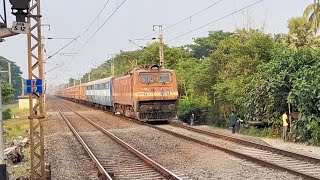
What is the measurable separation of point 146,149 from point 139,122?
11621mm

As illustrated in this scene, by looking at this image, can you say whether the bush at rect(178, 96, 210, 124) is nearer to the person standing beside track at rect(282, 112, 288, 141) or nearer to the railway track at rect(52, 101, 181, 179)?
the person standing beside track at rect(282, 112, 288, 141)

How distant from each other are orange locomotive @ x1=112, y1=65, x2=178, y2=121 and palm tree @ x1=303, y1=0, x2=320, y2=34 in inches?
325

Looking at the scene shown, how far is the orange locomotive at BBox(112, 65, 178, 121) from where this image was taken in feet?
83.3

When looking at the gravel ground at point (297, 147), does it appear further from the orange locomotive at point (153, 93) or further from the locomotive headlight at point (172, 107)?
the orange locomotive at point (153, 93)

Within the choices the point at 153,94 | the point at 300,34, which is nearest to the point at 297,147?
the point at 300,34

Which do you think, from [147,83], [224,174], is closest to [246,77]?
[147,83]

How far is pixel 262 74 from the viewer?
70.5 feet

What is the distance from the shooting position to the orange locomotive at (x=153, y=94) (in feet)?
83.3

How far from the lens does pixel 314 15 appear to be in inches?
933

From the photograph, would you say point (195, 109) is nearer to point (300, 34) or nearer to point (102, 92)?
point (300, 34)

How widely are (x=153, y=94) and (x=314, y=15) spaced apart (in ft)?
32.4

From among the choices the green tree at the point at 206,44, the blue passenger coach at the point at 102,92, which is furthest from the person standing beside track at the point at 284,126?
the green tree at the point at 206,44

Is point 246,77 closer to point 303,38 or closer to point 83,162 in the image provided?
point 303,38

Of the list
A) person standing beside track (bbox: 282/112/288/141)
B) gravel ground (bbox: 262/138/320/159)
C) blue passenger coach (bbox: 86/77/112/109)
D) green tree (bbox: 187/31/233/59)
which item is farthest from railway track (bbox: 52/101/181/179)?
green tree (bbox: 187/31/233/59)
